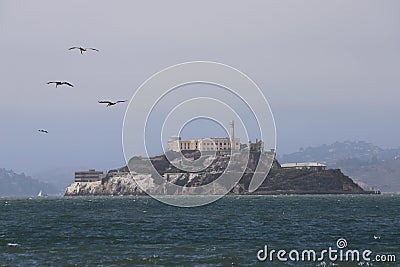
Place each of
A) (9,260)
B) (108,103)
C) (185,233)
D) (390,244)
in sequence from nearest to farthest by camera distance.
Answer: (9,260)
(108,103)
(390,244)
(185,233)

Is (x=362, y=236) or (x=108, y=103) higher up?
(x=108, y=103)

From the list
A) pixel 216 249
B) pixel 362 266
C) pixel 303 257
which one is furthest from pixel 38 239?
pixel 362 266

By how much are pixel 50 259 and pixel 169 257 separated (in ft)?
39.8

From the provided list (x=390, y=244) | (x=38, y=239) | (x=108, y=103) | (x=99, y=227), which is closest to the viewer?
(x=108, y=103)

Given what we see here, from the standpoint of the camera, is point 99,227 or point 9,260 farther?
point 99,227

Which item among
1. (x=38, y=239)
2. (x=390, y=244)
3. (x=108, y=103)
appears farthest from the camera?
(x=38, y=239)

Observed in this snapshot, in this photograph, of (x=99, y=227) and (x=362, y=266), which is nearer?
(x=362, y=266)

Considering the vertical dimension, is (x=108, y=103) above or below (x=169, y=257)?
above

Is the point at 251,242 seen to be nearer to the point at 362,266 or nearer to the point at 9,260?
the point at 362,266

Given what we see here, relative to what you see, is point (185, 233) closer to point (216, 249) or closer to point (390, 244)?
point (216, 249)

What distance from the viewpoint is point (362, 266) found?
236ft

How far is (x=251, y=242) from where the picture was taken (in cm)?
9375

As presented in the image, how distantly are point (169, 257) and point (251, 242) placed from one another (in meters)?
17.8

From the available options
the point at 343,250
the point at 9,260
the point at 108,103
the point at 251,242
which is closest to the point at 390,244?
the point at 343,250
